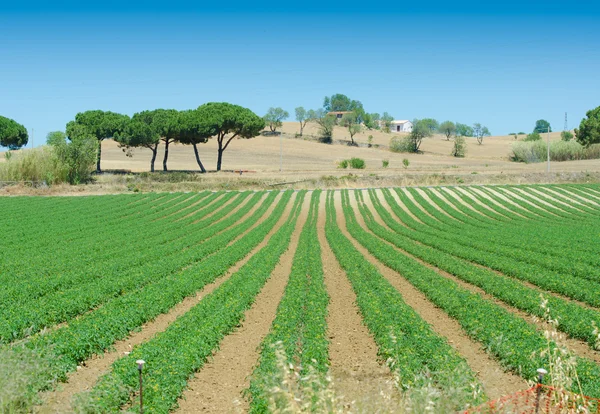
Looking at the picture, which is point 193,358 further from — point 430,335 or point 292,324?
point 430,335

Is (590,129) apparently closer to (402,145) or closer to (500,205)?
(402,145)

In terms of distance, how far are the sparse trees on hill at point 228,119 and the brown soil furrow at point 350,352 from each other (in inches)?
2192

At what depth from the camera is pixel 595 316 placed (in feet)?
44.7

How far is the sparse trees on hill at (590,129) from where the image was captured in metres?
90.2

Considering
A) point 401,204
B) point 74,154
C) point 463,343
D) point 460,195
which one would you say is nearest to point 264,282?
point 463,343

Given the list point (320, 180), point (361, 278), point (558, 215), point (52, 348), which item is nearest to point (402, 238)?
point (361, 278)

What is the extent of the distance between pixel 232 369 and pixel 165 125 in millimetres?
65064

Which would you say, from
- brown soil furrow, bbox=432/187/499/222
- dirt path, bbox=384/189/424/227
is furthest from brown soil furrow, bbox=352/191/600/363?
brown soil furrow, bbox=432/187/499/222

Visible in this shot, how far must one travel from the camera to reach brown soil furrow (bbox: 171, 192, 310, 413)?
30.9 ft

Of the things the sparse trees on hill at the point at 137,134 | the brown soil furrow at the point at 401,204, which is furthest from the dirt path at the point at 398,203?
the sparse trees on hill at the point at 137,134

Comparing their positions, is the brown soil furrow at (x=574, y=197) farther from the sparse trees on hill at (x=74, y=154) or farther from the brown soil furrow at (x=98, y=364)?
the sparse trees on hill at (x=74, y=154)

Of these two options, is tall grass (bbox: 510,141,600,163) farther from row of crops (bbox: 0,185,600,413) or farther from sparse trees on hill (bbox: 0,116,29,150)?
sparse trees on hill (bbox: 0,116,29,150)

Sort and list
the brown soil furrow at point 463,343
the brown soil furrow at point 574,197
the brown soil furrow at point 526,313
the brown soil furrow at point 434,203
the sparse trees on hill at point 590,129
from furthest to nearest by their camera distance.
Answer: the sparse trees on hill at point 590,129
the brown soil furrow at point 574,197
the brown soil furrow at point 434,203
the brown soil furrow at point 526,313
the brown soil furrow at point 463,343

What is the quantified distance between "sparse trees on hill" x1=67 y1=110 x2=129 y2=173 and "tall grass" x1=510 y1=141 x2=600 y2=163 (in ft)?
250
